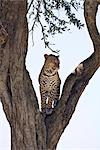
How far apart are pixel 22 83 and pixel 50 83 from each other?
31cm

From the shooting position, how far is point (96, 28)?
8.83ft

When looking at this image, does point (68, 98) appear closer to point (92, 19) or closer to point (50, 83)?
point (50, 83)

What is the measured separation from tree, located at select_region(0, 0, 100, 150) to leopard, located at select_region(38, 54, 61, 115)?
0.14 meters

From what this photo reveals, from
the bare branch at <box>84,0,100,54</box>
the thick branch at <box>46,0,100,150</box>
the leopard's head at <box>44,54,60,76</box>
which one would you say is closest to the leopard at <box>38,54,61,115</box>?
the leopard's head at <box>44,54,60,76</box>

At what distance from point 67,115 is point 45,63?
414mm

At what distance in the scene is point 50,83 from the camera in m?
2.99

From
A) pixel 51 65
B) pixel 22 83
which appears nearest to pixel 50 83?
pixel 51 65

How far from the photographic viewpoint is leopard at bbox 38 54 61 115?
2961mm

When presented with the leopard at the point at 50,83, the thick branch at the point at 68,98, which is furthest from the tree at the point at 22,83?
the leopard at the point at 50,83

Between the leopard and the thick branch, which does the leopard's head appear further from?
the thick branch

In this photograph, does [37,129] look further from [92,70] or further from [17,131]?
[92,70]

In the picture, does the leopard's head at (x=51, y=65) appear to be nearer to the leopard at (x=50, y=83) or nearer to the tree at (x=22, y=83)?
the leopard at (x=50, y=83)

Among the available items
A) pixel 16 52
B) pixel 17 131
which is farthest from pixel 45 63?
pixel 17 131

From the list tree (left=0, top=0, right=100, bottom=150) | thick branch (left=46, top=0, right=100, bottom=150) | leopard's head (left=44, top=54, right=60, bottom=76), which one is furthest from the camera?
leopard's head (left=44, top=54, right=60, bottom=76)
